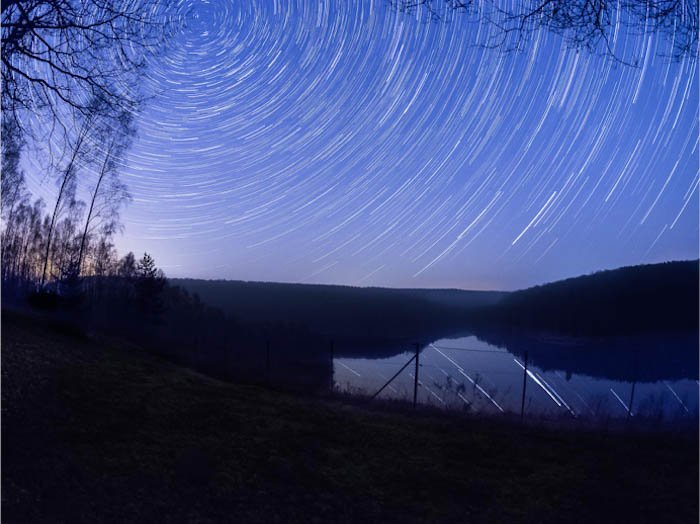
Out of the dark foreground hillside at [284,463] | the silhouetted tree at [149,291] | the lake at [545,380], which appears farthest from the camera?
the silhouetted tree at [149,291]

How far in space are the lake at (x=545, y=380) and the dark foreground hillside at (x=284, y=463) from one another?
4261 millimetres

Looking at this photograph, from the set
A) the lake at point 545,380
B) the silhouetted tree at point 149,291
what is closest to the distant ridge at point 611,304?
the lake at point 545,380

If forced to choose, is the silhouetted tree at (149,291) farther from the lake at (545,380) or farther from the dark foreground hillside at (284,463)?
the dark foreground hillside at (284,463)

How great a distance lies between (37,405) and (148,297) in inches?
1086

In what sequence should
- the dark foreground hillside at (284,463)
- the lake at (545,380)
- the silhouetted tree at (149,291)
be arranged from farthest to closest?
1. the silhouetted tree at (149,291)
2. the lake at (545,380)
3. the dark foreground hillside at (284,463)

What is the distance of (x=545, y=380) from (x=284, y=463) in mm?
16729

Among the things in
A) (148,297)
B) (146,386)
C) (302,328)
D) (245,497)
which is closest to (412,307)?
(302,328)

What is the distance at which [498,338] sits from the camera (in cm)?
3375

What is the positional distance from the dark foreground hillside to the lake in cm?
426

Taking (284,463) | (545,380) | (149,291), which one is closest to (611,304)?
(545,380)

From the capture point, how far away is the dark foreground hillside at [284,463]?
5402 mm

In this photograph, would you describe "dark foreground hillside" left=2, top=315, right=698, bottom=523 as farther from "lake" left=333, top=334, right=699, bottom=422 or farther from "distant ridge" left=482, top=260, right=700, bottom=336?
"distant ridge" left=482, top=260, right=700, bottom=336

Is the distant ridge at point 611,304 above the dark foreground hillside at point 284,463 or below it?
above

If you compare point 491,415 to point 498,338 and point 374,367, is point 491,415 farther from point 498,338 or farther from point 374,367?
point 498,338
